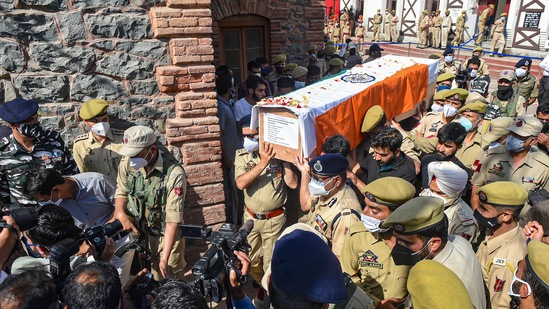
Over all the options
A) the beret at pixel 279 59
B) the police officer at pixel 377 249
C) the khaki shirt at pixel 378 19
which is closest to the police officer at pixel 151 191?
the police officer at pixel 377 249

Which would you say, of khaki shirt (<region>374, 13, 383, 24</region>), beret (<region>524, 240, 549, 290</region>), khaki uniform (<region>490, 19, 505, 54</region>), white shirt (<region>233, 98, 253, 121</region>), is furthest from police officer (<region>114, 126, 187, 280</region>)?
khaki shirt (<region>374, 13, 383, 24</region>)

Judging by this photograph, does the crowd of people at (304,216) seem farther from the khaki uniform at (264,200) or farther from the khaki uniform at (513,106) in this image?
the khaki uniform at (513,106)

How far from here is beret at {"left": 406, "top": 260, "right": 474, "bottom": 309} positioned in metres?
1.46

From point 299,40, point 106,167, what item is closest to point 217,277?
point 106,167

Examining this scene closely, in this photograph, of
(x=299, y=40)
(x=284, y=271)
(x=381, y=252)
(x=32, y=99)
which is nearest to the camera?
(x=284, y=271)

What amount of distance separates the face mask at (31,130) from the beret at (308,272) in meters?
2.74

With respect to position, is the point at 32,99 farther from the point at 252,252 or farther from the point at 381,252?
the point at 381,252

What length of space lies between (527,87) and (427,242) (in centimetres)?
613

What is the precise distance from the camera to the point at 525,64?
273 inches

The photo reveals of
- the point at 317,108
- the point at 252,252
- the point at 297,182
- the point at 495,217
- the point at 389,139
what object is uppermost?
the point at 317,108

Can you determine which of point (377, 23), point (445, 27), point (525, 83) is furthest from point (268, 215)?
point (377, 23)

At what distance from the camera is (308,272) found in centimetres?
154

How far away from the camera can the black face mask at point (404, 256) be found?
2.15 meters

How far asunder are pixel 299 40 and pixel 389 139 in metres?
5.41
